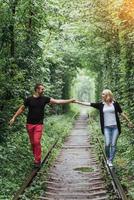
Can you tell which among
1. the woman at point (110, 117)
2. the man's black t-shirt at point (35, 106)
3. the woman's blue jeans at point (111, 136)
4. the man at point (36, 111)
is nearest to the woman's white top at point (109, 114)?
the woman at point (110, 117)

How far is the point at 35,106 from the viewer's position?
10430mm

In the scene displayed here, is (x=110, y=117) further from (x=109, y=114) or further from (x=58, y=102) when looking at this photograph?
(x=58, y=102)

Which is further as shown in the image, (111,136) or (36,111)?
(111,136)

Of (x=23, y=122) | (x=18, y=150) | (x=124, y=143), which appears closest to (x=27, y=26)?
(x=23, y=122)

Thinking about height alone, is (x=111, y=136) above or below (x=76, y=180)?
above

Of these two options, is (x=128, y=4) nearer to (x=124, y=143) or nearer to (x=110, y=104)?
(x=110, y=104)

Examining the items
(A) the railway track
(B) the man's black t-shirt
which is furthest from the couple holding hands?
(A) the railway track

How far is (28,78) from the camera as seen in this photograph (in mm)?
14656

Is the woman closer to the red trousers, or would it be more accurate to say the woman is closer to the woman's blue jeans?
the woman's blue jeans

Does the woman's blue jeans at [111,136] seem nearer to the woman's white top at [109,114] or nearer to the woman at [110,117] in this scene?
the woman at [110,117]

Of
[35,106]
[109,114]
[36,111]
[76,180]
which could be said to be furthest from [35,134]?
[109,114]

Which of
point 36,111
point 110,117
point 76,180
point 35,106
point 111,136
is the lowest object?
point 76,180

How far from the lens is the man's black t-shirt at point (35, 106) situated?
34.2ft

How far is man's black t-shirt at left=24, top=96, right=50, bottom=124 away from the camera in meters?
10.4
